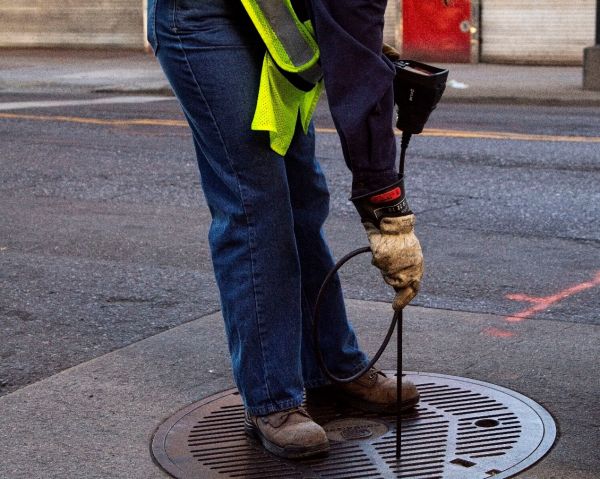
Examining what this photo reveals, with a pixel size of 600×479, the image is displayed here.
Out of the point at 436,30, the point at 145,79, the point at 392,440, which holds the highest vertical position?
the point at 392,440

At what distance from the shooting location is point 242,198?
3258mm

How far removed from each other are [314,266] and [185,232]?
2.98 metres

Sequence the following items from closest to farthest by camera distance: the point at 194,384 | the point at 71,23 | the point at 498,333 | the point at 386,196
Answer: the point at 386,196
the point at 194,384
the point at 498,333
the point at 71,23

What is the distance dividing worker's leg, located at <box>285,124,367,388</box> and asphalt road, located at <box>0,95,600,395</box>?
3.47 feet

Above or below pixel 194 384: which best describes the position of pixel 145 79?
below

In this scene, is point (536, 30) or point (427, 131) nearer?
point (427, 131)

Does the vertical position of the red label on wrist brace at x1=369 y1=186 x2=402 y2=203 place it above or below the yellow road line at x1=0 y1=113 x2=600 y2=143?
above

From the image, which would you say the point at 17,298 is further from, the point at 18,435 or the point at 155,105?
the point at 155,105

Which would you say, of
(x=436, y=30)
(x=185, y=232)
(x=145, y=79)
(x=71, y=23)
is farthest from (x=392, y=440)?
(x=71, y=23)

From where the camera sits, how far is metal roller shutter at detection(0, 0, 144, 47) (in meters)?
23.5

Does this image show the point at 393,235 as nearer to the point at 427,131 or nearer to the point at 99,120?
the point at 427,131

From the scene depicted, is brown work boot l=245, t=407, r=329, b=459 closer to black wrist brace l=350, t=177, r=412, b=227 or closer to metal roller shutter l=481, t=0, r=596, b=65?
black wrist brace l=350, t=177, r=412, b=227

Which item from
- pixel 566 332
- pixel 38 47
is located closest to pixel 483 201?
pixel 566 332

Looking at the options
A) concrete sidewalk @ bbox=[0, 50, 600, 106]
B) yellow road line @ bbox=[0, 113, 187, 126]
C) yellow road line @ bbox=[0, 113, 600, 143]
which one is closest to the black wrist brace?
yellow road line @ bbox=[0, 113, 600, 143]
